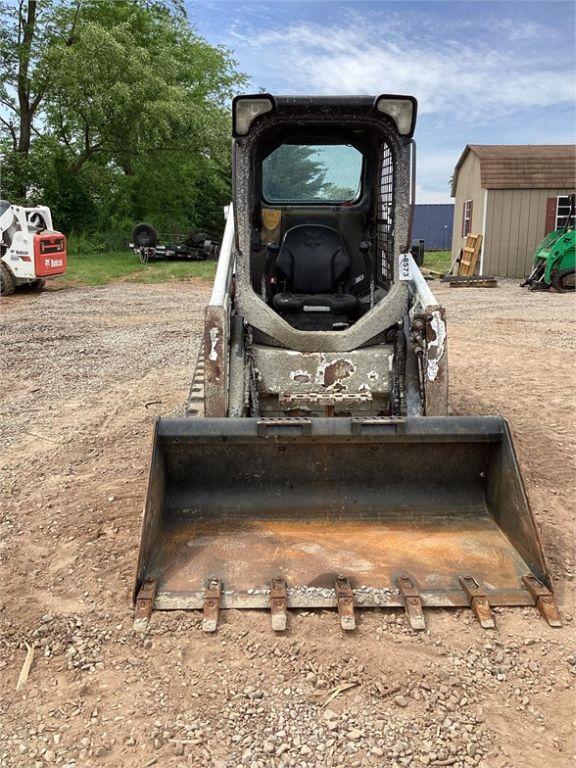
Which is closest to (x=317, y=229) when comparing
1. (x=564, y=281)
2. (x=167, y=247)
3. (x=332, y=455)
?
(x=332, y=455)

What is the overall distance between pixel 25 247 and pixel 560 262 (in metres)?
11.6

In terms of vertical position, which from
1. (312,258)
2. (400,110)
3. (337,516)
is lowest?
(337,516)

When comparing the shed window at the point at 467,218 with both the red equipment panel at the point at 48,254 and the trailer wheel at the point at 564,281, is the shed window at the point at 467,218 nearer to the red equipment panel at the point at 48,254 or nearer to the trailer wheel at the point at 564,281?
the trailer wheel at the point at 564,281

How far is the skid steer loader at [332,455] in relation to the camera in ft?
9.99

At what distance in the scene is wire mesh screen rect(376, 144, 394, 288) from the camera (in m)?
4.79

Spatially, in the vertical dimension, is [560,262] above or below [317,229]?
below

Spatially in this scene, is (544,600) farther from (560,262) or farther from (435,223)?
(435,223)

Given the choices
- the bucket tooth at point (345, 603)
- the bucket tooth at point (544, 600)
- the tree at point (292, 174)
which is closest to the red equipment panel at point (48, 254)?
the tree at point (292, 174)

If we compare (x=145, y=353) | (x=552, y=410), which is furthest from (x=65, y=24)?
(x=552, y=410)

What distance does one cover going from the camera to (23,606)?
3.08 metres

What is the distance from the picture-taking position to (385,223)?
198 inches

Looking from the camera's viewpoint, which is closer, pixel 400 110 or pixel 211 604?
pixel 211 604

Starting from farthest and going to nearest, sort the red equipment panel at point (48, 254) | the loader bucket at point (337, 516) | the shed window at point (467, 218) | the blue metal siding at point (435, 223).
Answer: the blue metal siding at point (435, 223) → the shed window at point (467, 218) → the red equipment panel at point (48, 254) → the loader bucket at point (337, 516)

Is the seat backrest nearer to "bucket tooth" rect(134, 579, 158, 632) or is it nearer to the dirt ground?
the dirt ground
